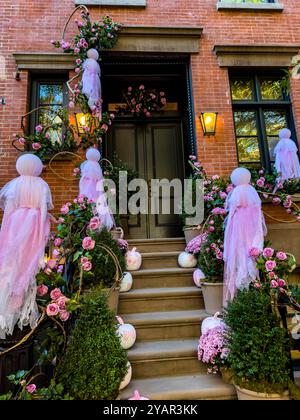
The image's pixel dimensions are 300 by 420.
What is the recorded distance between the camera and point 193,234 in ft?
16.3

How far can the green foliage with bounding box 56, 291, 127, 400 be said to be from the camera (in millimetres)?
2311

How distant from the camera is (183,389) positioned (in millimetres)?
2723

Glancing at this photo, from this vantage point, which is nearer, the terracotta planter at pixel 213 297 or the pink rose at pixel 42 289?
the pink rose at pixel 42 289

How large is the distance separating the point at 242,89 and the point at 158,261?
167 inches

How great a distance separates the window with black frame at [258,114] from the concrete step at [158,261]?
2605mm

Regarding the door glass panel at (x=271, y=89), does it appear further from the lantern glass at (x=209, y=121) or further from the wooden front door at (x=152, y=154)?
the wooden front door at (x=152, y=154)

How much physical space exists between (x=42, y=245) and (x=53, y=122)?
11.4 ft

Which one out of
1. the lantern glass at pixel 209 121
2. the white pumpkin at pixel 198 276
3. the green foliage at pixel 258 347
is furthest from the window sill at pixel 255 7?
the green foliage at pixel 258 347

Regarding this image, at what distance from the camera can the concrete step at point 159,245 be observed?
16.8 feet

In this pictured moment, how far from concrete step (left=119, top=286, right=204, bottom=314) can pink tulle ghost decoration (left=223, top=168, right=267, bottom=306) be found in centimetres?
57

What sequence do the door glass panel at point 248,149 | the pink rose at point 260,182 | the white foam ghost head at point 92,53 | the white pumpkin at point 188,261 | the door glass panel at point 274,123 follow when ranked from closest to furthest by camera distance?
the white pumpkin at point 188,261 < the pink rose at point 260,182 < the white foam ghost head at point 92,53 < the door glass panel at point 248,149 < the door glass panel at point 274,123

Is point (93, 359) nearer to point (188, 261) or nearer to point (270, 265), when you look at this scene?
point (270, 265)
